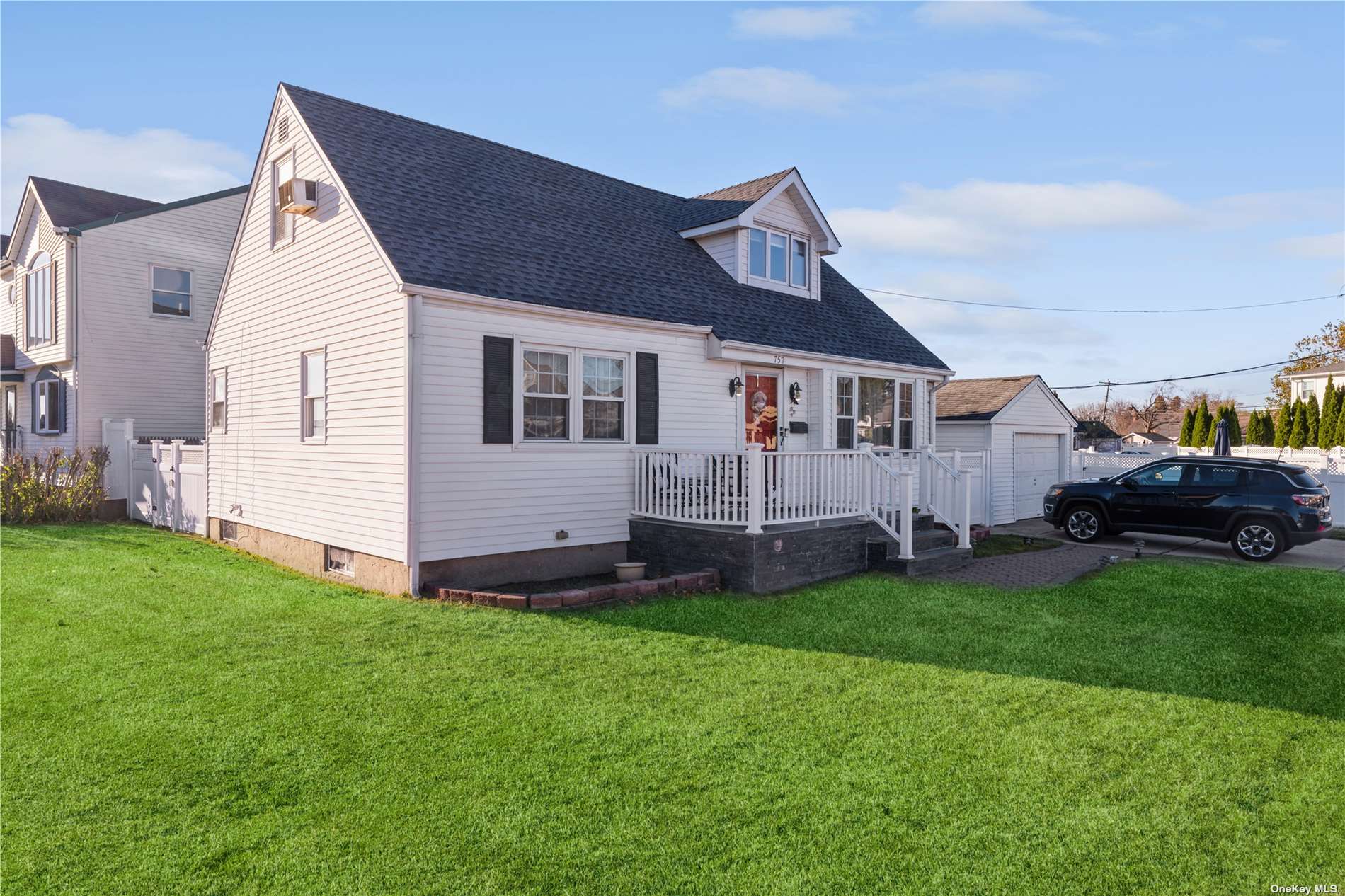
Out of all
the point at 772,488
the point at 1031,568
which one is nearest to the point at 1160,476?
the point at 1031,568

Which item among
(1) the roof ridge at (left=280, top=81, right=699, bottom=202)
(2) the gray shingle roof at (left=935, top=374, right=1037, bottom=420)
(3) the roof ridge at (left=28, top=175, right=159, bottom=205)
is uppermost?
(3) the roof ridge at (left=28, top=175, right=159, bottom=205)

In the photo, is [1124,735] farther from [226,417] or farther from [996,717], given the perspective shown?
[226,417]

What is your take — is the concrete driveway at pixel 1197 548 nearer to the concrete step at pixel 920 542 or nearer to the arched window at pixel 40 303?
the concrete step at pixel 920 542

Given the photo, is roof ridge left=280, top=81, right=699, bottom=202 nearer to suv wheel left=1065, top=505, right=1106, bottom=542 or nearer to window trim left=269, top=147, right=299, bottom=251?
window trim left=269, top=147, right=299, bottom=251

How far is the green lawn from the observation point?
336cm

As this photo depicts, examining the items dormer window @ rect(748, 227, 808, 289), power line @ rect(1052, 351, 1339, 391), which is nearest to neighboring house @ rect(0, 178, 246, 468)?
dormer window @ rect(748, 227, 808, 289)

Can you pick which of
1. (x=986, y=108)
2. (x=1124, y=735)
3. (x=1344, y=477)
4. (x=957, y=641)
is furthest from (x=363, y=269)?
(x=1344, y=477)

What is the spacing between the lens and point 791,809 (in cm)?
385

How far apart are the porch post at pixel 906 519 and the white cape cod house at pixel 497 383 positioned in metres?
0.04

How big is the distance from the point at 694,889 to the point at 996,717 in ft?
9.67

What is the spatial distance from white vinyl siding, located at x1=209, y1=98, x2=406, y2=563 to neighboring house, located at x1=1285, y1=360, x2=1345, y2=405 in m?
49.0

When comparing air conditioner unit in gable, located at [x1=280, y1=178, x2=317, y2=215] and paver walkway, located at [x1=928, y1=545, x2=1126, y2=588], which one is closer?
paver walkway, located at [x1=928, y1=545, x2=1126, y2=588]

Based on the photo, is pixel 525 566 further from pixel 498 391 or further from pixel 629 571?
pixel 498 391

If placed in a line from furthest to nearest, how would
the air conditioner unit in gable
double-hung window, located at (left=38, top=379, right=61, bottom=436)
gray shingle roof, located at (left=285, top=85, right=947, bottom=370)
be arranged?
double-hung window, located at (left=38, top=379, right=61, bottom=436)
the air conditioner unit in gable
gray shingle roof, located at (left=285, top=85, right=947, bottom=370)
